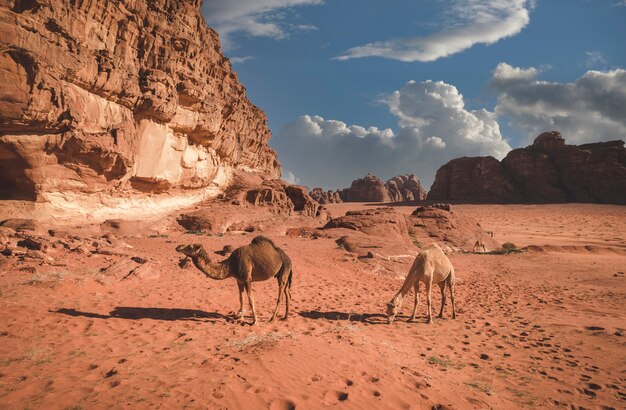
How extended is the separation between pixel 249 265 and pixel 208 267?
1.00 metres

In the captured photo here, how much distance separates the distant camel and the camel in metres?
21.3

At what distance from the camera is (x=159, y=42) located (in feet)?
83.1

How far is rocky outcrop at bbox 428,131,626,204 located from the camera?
6483 cm

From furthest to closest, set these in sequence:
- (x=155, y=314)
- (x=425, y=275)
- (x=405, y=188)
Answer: (x=405, y=188)
(x=425, y=275)
(x=155, y=314)

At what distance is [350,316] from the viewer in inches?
372

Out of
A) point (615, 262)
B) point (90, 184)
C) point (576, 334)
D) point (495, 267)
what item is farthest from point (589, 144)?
point (90, 184)

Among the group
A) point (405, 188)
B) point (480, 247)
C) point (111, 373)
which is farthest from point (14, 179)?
point (405, 188)

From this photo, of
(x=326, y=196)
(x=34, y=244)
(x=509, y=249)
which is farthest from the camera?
(x=326, y=196)

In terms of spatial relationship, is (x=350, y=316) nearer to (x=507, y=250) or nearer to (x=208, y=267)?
(x=208, y=267)

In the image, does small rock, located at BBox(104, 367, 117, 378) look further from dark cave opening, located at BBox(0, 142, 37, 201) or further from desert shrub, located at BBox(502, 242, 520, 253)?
desert shrub, located at BBox(502, 242, 520, 253)

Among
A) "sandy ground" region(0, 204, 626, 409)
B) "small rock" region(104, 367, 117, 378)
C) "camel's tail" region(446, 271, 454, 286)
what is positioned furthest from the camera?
"camel's tail" region(446, 271, 454, 286)

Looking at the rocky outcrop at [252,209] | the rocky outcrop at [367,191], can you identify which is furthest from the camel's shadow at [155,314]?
the rocky outcrop at [367,191]

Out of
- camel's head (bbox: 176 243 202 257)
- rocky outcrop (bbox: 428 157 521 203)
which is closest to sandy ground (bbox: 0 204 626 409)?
camel's head (bbox: 176 243 202 257)

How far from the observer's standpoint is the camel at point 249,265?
830cm
